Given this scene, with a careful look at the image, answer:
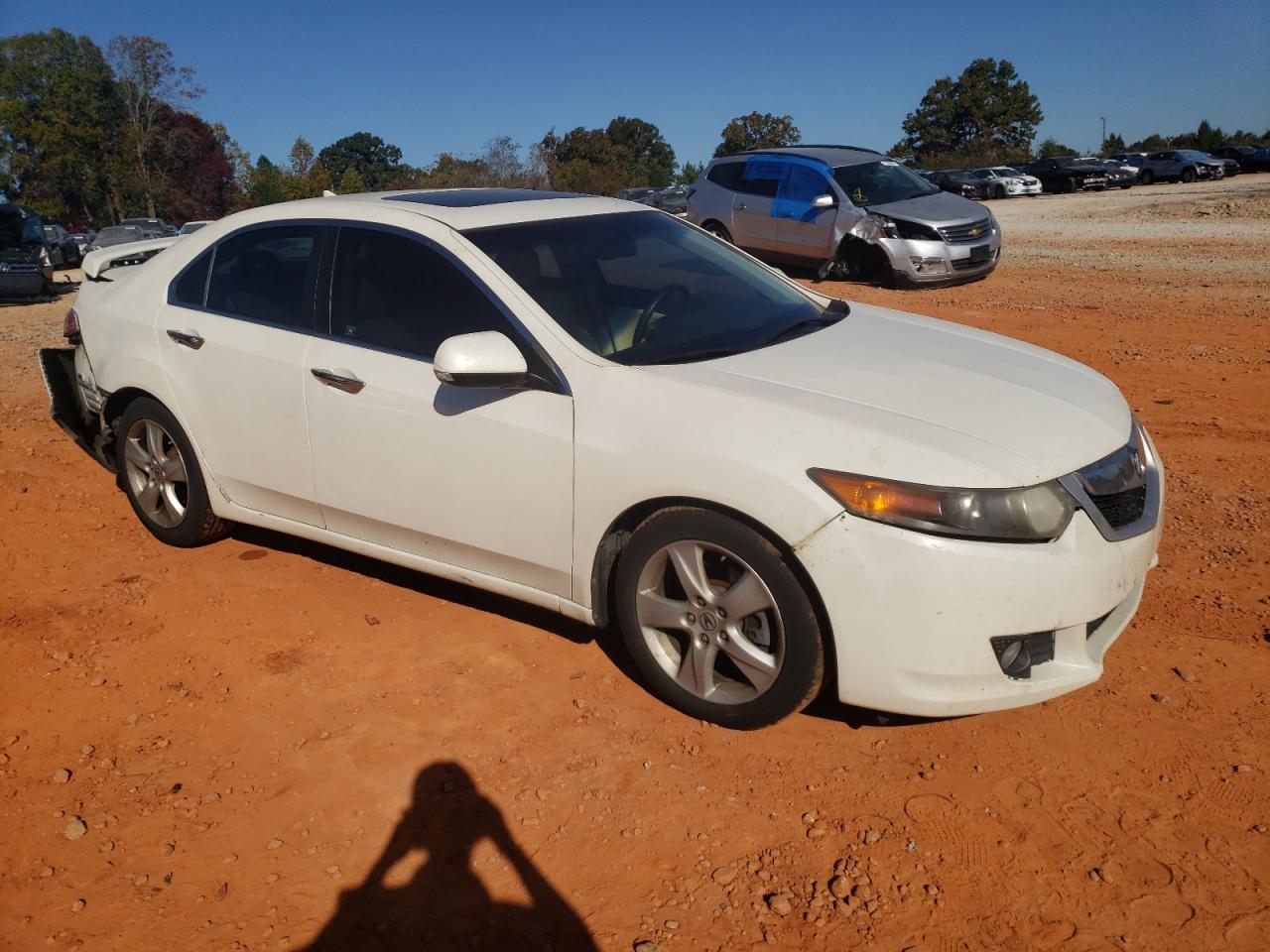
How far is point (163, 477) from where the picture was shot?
479 centimetres

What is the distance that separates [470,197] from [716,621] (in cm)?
225

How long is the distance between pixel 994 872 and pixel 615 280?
8.01 feet

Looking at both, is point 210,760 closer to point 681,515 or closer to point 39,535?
point 681,515

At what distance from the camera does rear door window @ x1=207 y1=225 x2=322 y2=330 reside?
4133 mm

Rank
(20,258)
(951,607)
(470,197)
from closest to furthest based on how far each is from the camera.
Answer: (951,607), (470,197), (20,258)

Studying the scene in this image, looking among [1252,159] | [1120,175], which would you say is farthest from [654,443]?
[1252,159]

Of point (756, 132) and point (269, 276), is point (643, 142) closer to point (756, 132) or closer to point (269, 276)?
point (756, 132)

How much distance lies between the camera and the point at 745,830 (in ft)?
9.36

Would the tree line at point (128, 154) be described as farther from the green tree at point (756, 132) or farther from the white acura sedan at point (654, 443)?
the white acura sedan at point (654, 443)

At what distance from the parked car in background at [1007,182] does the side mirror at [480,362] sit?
39.4 metres

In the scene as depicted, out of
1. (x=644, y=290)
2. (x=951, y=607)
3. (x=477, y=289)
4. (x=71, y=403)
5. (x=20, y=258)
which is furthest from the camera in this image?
(x=20, y=258)

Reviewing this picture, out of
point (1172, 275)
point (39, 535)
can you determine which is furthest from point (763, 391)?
point (1172, 275)

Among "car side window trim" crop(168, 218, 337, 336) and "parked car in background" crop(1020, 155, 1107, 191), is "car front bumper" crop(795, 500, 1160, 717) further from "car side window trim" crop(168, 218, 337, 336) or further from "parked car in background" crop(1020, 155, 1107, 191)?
"parked car in background" crop(1020, 155, 1107, 191)

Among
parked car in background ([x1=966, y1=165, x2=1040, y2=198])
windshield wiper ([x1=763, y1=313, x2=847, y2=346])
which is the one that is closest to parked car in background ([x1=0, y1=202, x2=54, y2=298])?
windshield wiper ([x1=763, y1=313, x2=847, y2=346])
